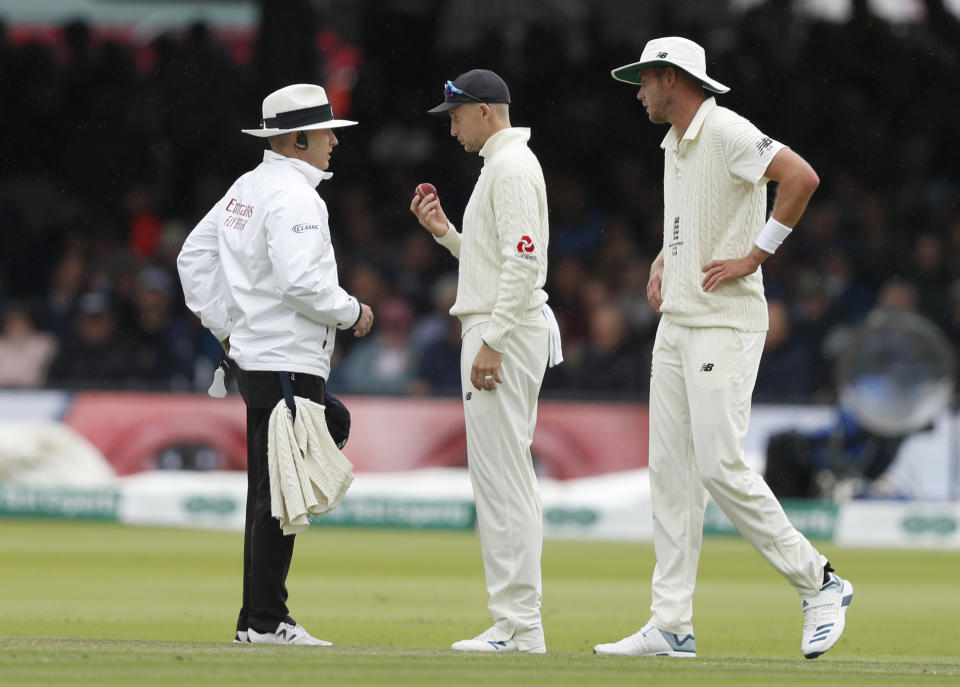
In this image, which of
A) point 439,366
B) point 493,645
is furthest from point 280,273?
point 439,366

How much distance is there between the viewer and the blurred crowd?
55.1ft

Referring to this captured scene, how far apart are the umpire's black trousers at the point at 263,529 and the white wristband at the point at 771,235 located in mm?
1772

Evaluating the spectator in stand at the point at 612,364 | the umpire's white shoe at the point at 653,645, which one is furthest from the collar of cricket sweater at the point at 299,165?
the spectator in stand at the point at 612,364

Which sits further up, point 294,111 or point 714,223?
point 294,111

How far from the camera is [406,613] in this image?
8.82m

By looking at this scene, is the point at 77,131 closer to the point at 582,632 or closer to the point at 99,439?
the point at 99,439

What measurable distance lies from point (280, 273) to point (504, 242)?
0.84 metres

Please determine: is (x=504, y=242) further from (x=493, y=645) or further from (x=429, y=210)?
(x=493, y=645)

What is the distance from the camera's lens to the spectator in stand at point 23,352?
16375 mm

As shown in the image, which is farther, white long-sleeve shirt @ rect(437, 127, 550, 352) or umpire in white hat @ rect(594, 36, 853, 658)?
white long-sleeve shirt @ rect(437, 127, 550, 352)

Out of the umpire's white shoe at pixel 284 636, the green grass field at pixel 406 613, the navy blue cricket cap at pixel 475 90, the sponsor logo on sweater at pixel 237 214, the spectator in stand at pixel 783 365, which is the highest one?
the navy blue cricket cap at pixel 475 90

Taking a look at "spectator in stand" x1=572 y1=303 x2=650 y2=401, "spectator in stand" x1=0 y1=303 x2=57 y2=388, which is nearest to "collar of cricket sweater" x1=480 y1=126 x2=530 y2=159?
"spectator in stand" x1=572 y1=303 x2=650 y2=401

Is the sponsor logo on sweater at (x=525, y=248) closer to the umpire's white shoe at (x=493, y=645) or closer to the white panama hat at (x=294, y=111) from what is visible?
the white panama hat at (x=294, y=111)

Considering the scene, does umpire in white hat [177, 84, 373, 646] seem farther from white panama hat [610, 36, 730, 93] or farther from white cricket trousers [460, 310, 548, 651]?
white panama hat [610, 36, 730, 93]
